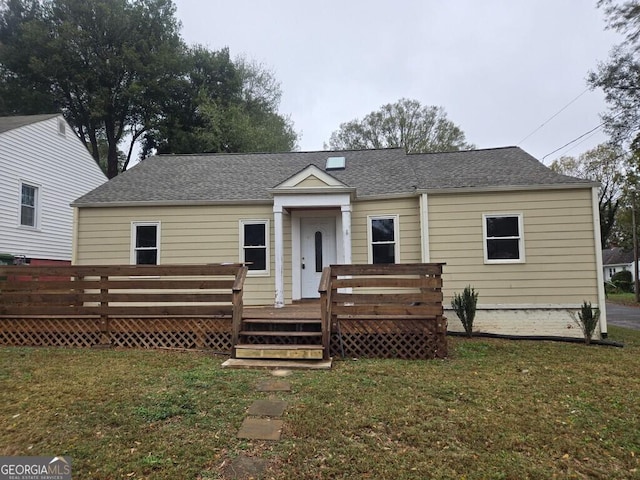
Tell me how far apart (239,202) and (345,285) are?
14.6 feet

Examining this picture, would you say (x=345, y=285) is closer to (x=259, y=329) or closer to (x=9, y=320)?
(x=259, y=329)

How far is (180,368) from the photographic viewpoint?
16.7 feet

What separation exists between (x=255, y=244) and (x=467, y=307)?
517 centimetres

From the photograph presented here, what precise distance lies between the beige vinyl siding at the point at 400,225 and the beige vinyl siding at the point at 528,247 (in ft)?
1.55

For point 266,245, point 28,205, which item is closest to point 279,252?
point 266,245

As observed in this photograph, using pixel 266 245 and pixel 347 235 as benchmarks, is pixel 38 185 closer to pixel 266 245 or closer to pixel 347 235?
pixel 266 245

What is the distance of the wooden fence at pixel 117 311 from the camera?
20.6 feet

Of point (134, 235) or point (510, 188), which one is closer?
point (510, 188)

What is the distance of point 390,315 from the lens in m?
5.99

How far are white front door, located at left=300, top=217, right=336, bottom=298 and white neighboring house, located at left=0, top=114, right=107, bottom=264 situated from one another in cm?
960

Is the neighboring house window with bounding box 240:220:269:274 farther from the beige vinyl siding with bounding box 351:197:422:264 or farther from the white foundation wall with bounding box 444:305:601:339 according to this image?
the white foundation wall with bounding box 444:305:601:339

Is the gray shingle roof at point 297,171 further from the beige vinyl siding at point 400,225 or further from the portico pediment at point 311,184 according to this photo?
the portico pediment at point 311,184

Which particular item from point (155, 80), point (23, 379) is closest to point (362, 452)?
point (23, 379)

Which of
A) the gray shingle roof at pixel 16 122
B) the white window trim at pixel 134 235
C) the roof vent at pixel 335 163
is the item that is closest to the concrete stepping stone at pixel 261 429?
the white window trim at pixel 134 235
